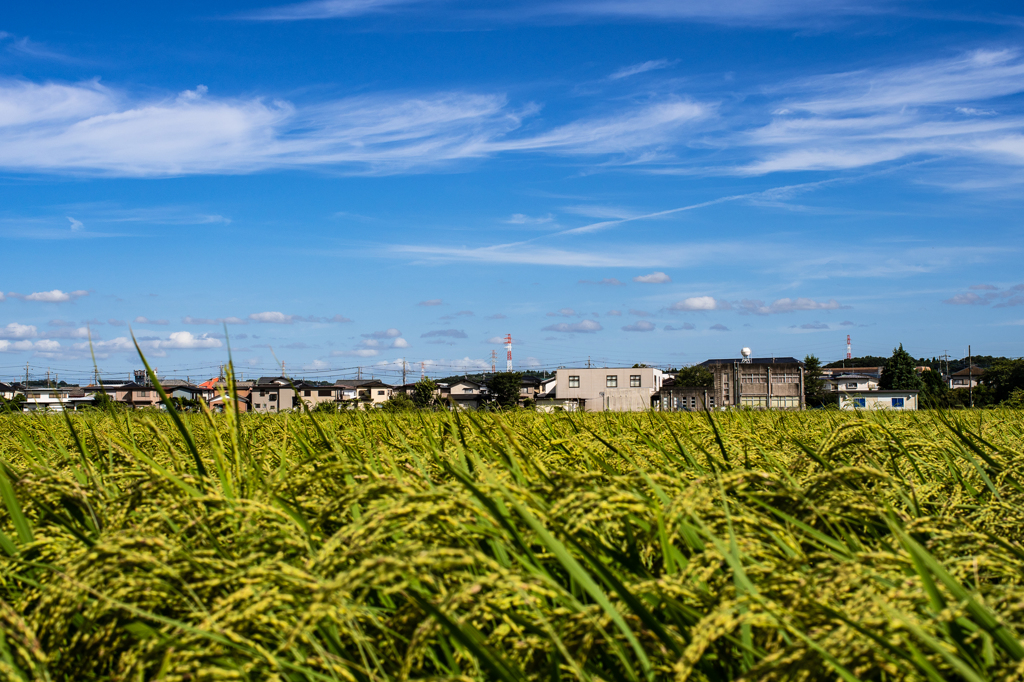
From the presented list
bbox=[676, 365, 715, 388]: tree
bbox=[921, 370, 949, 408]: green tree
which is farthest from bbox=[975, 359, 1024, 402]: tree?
bbox=[921, 370, 949, 408]: green tree

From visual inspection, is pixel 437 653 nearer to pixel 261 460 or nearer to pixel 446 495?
pixel 446 495

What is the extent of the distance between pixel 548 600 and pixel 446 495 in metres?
0.33

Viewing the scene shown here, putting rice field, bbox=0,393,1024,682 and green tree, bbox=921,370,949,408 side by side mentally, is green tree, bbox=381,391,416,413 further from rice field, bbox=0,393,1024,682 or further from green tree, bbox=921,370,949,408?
rice field, bbox=0,393,1024,682

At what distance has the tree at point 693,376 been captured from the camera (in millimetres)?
113250

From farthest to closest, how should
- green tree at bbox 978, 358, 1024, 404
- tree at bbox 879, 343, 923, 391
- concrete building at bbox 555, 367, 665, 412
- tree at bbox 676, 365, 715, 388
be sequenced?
1. tree at bbox 676, 365, 715, 388
2. concrete building at bbox 555, 367, 665, 412
3. tree at bbox 879, 343, 923, 391
4. green tree at bbox 978, 358, 1024, 404

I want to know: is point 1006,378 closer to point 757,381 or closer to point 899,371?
point 899,371

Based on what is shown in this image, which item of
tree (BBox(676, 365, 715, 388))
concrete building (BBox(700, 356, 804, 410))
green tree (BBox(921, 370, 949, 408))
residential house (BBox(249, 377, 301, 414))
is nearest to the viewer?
residential house (BBox(249, 377, 301, 414))

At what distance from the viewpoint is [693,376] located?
117375mm

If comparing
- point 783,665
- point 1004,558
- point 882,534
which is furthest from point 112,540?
point 882,534

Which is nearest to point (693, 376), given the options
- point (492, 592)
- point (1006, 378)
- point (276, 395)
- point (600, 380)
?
point (600, 380)

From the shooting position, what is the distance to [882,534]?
7.18 feet

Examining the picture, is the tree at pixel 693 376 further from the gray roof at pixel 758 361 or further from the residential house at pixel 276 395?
the residential house at pixel 276 395

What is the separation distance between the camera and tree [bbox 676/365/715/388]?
113250 millimetres

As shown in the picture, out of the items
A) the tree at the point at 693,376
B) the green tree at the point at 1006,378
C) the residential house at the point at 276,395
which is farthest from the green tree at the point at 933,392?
the tree at the point at 693,376
